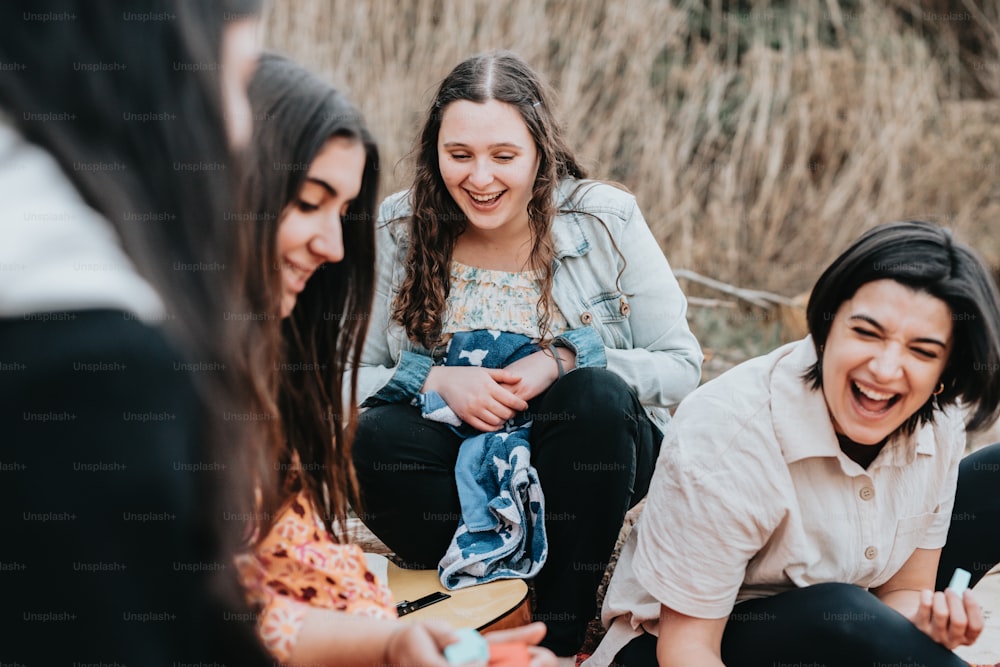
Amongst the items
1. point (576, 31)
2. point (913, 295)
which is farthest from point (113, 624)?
point (576, 31)

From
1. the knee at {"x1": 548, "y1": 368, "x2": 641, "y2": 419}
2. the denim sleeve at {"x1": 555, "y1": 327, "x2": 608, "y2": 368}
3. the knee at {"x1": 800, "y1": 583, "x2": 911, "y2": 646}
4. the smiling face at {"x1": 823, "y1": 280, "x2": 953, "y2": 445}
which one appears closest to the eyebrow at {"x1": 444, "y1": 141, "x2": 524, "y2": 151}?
the denim sleeve at {"x1": 555, "y1": 327, "x2": 608, "y2": 368}

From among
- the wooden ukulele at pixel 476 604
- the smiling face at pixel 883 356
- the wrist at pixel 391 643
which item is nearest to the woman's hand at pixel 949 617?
the smiling face at pixel 883 356

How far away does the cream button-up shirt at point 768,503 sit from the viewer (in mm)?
1792

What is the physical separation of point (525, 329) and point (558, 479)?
0.45m

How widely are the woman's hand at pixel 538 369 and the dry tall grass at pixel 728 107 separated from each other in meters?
2.68

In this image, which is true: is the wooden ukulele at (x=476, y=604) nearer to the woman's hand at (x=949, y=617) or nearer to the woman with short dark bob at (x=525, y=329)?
the woman with short dark bob at (x=525, y=329)

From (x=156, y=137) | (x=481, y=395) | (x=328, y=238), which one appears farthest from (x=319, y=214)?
(x=481, y=395)

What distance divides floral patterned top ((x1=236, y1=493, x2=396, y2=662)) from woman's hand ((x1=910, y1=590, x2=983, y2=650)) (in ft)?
3.01

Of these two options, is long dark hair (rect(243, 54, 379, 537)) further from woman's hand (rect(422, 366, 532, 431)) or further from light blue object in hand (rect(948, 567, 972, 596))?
light blue object in hand (rect(948, 567, 972, 596))

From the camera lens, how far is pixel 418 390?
8.20 ft

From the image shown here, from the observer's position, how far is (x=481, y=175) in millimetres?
2498

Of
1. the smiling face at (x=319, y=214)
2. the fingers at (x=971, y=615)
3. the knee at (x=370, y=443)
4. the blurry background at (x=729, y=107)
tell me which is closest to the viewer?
the smiling face at (x=319, y=214)

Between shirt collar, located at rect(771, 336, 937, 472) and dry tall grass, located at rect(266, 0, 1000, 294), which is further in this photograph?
dry tall grass, located at rect(266, 0, 1000, 294)

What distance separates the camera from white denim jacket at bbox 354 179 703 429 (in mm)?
2502
